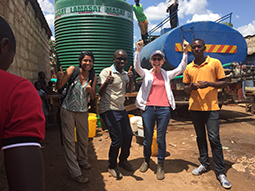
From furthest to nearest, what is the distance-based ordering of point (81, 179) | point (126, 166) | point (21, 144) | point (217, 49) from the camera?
1. point (217, 49)
2. point (126, 166)
3. point (81, 179)
4. point (21, 144)

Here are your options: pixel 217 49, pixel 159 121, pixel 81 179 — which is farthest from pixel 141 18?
pixel 81 179

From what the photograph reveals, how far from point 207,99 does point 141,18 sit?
6.35 meters

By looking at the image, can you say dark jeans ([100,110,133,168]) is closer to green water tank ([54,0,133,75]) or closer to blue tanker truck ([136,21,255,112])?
blue tanker truck ([136,21,255,112])

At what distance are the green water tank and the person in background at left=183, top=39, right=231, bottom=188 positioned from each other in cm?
381

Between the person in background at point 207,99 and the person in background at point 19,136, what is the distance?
8.09 ft

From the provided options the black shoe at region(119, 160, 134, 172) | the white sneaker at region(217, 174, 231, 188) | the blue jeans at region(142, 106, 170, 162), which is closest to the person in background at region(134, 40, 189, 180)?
the blue jeans at region(142, 106, 170, 162)

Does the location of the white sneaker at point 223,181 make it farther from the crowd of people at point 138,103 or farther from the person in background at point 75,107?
the person in background at point 75,107

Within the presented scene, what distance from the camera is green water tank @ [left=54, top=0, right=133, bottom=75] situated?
19.7 feet

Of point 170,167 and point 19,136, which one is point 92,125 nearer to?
point 170,167

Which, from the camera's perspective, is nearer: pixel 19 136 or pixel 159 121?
pixel 19 136

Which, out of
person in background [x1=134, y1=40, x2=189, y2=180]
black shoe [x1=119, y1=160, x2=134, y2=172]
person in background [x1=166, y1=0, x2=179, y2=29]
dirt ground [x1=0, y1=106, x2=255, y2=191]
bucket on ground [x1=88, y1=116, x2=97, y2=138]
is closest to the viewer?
dirt ground [x1=0, y1=106, x2=255, y2=191]

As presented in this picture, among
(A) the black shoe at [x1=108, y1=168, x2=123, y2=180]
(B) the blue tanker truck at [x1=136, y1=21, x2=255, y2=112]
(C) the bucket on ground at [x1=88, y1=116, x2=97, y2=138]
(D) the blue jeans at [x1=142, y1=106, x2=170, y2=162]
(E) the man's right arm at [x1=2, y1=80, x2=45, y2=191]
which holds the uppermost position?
(B) the blue tanker truck at [x1=136, y1=21, x2=255, y2=112]

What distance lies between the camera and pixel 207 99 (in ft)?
9.27

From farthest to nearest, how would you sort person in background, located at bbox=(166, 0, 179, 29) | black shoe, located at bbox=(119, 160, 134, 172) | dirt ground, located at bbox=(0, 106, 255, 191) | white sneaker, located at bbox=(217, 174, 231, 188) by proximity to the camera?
1. person in background, located at bbox=(166, 0, 179, 29)
2. black shoe, located at bbox=(119, 160, 134, 172)
3. dirt ground, located at bbox=(0, 106, 255, 191)
4. white sneaker, located at bbox=(217, 174, 231, 188)
